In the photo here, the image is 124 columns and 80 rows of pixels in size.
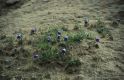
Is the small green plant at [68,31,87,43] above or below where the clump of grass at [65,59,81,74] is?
above

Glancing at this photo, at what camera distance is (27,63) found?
214 inches

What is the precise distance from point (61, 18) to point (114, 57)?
1824 mm

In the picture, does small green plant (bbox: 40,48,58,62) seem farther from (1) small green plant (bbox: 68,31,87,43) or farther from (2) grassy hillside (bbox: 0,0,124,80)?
(1) small green plant (bbox: 68,31,87,43)

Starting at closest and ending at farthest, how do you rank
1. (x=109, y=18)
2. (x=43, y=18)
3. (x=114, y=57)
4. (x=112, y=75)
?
(x=112, y=75), (x=114, y=57), (x=109, y=18), (x=43, y=18)

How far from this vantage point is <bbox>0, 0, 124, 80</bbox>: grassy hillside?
16.7 feet

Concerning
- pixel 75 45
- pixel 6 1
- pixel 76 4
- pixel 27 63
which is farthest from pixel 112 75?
pixel 6 1

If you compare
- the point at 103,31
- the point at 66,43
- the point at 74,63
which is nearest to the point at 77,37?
the point at 66,43

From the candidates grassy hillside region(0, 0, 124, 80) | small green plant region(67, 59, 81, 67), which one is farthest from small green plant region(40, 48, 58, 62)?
small green plant region(67, 59, 81, 67)

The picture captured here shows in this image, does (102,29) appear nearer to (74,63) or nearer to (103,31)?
(103,31)

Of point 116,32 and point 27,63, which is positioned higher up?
point 116,32

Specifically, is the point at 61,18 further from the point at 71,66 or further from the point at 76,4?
the point at 71,66

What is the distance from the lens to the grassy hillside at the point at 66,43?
5.09m

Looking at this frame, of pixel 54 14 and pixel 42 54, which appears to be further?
pixel 54 14

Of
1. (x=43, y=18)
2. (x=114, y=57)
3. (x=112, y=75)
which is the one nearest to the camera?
(x=112, y=75)
